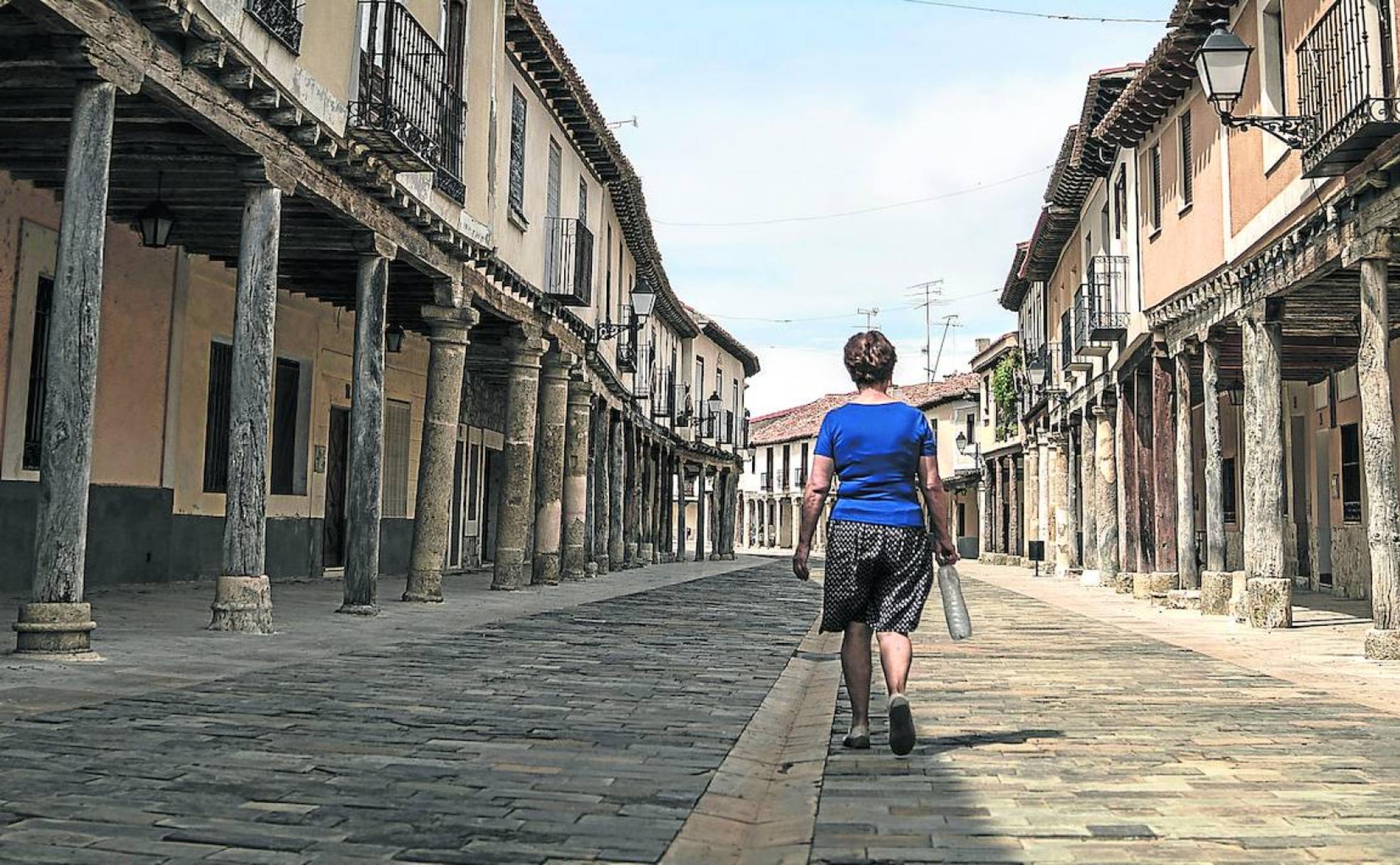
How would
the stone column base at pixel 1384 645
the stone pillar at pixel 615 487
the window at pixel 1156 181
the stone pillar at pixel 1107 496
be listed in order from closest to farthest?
the stone column base at pixel 1384 645, the window at pixel 1156 181, the stone pillar at pixel 1107 496, the stone pillar at pixel 615 487

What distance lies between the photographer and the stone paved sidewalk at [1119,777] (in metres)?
3.60

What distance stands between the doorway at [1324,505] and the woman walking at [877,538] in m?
16.0

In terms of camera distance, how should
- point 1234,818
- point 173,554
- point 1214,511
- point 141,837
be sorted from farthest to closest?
point 1214,511
point 173,554
point 1234,818
point 141,837

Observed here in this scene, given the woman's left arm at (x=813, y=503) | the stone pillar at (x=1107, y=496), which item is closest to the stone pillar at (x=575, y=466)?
the stone pillar at (x=1107, y=496)

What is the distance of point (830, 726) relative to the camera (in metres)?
5.73

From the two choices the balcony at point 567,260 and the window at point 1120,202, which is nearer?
the balcony at point 567,260

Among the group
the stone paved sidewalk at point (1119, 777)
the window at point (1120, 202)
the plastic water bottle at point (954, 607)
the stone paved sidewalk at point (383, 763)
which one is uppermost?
the window at point (1120, 202)

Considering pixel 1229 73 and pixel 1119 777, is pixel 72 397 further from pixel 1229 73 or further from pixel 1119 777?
pixel 1229 73

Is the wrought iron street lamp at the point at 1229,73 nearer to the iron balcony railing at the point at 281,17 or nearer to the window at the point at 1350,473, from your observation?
the iron balcony railing at the point at 281,17

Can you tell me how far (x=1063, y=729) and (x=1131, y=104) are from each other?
13.9 m

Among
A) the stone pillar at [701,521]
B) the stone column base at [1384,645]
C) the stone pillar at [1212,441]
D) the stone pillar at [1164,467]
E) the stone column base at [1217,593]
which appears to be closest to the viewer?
the stone column base at [1384,645]

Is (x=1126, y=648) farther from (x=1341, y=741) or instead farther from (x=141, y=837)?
(x=141, y=837)

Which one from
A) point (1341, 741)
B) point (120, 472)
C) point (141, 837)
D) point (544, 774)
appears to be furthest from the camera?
point (120, 472)

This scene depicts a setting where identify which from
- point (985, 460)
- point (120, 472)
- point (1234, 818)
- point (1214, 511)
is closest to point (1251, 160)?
point (1214, 511)
